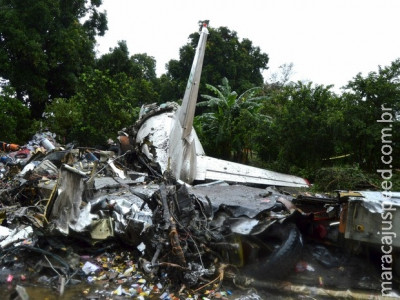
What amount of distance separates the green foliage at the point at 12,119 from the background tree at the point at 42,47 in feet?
11.3

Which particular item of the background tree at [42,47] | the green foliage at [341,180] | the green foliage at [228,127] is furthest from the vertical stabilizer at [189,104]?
the background tree at [42,47]

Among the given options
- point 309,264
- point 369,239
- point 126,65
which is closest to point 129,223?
point 309,264

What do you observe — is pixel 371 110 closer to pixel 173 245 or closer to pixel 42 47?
pixel 173 245

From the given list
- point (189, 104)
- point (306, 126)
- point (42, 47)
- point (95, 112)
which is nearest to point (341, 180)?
point (306, 126)

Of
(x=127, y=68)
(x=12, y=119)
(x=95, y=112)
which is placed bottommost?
(x=12, y=119)

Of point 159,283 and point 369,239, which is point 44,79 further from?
point 369,239

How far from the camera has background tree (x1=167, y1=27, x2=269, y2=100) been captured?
2561 cm

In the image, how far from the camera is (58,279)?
397cm

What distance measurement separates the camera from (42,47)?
21.2m

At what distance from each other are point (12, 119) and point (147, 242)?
1465 cm

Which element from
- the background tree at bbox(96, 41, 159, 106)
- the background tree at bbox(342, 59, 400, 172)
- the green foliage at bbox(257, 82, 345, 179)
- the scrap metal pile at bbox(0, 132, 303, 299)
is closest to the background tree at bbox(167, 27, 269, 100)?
the background tree at bbox(96, 41, 159, 106)

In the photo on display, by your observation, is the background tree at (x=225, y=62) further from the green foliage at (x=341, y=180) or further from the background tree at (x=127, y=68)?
the green foliage at (x=341, y=180)

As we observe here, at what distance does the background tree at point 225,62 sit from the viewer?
2561 cm

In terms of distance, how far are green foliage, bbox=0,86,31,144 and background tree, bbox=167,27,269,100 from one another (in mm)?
12610
